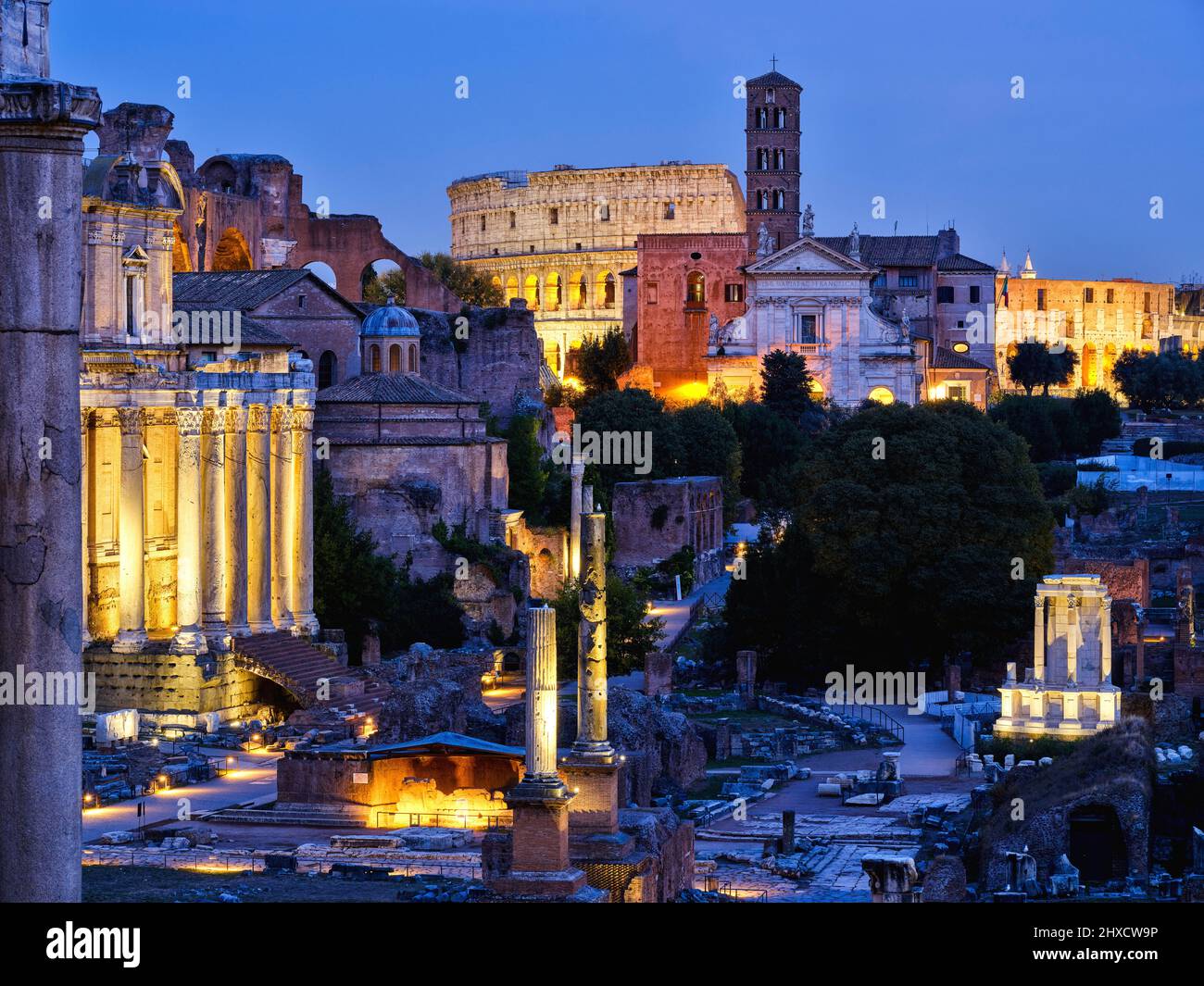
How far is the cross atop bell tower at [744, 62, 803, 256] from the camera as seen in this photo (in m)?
105

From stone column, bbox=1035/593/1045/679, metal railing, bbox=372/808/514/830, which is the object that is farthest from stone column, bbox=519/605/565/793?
stone column, bbox=1035/593/1045/679

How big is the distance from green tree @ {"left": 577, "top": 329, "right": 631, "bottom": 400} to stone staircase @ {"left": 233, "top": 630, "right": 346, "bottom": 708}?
54.9 meters

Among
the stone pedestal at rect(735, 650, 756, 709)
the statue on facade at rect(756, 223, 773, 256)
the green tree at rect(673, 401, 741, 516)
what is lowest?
the stone pedestal at rect(735, 650, 756, 709)

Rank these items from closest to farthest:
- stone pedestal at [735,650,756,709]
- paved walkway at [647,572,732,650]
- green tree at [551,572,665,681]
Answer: green tree at [551,572,665,681], stone pedestal at [735,650,756,709], paved walkway at [647,572,732,650]

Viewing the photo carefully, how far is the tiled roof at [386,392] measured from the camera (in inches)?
2136

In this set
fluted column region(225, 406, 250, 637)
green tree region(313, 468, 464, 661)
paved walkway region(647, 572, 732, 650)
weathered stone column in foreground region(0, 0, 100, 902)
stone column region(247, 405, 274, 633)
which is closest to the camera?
weathered stone column in foreground region(0, 0, 100, 902)

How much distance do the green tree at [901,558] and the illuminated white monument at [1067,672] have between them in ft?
19.6

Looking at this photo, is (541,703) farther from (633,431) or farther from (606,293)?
(606,293)

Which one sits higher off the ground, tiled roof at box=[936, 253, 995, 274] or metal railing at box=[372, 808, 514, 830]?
tiled roof at box=[936, 253, 995, 274]

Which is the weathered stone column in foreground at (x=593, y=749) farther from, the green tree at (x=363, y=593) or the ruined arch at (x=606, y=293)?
the ruined arch at (x=606, y=293)

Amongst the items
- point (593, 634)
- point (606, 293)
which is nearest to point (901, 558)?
point (593, 634)

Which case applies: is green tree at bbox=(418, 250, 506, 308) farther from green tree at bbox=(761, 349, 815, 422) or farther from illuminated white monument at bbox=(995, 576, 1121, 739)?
illuminated white monument at bbox=(995, 576, 1121, 739)
